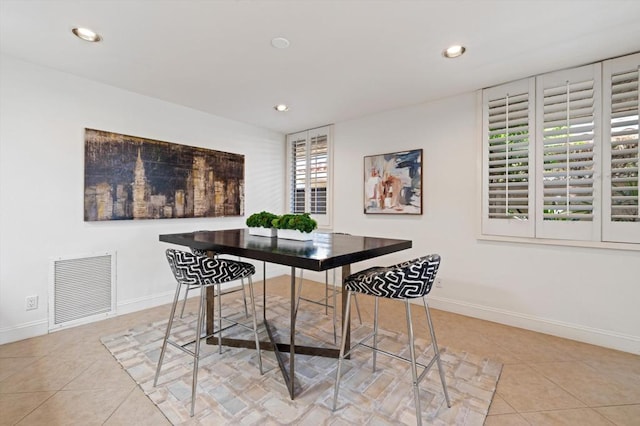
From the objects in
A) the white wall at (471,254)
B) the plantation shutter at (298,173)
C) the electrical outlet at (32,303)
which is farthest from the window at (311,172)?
the electrical outlet at (32,303)

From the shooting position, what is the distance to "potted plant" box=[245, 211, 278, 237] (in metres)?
2.34

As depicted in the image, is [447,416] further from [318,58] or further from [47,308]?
[47,308]

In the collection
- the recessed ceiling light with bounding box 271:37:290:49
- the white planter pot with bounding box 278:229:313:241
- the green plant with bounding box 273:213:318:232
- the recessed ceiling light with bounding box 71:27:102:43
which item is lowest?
the white planter pot with bounding box 278:229:313:241

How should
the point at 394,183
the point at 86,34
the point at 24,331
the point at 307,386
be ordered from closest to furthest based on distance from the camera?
the point at 307,386, the point at 86,34, the point at 24,331, the point at 394,183

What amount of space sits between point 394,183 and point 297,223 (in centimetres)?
206

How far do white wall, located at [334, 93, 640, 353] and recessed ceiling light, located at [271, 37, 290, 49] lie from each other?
1982 mm

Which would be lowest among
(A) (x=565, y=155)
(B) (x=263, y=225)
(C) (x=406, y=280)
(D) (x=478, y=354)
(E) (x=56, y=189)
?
(D) (x=478, y=354)

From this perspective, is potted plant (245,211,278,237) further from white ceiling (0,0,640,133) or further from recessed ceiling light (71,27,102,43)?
recessed ceiling light (71,27,102,43)

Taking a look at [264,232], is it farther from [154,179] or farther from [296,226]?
[154,179]

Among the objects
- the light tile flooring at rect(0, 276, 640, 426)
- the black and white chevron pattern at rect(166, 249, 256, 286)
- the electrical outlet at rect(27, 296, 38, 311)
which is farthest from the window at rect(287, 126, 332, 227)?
the electrical outlet at rect(27, 296, 38, 311)

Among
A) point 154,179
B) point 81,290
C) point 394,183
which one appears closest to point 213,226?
point 154,179

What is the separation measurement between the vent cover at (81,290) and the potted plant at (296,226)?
6.97 ft

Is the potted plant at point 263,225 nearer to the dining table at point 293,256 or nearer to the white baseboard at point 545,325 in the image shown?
the dining table at point 293,256

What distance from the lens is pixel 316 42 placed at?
7.27 feet
